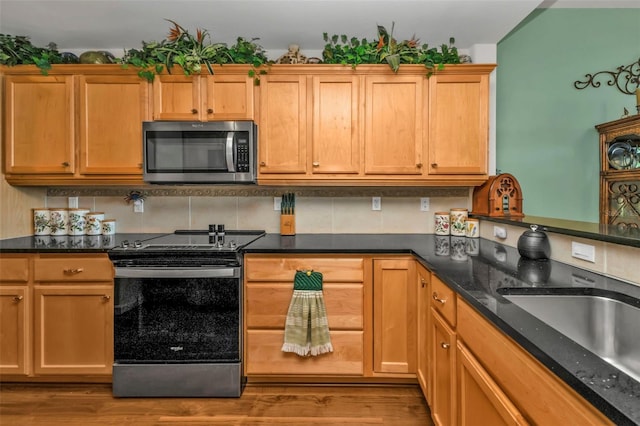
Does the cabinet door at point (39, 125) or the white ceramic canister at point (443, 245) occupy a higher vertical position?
the cabinet door at point (39, 125)

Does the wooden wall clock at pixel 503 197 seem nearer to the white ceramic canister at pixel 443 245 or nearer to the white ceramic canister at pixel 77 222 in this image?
the white ceramic canister at pixel 443 245

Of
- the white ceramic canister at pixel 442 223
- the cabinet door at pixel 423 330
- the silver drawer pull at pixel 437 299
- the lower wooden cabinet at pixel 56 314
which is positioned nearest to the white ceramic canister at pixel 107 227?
the lower wooden cabinet at pixel 56 314

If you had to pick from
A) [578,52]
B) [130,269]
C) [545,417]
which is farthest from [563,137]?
[130,269]

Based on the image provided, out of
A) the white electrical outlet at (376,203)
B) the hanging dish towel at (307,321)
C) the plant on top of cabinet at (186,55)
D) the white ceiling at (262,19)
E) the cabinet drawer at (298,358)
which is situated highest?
the white ceiling at (262,19)

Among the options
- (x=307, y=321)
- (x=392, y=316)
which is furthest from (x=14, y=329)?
(x=392, y=316)

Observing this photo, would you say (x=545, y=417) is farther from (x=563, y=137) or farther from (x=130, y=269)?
(x=563, y=137)

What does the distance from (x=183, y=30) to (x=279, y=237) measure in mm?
1601

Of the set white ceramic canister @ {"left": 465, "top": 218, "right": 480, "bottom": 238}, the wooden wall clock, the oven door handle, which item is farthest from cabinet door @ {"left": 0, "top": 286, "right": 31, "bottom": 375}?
the wooden wall clock

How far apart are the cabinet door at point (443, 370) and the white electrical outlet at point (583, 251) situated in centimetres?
66

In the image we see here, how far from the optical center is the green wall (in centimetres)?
280

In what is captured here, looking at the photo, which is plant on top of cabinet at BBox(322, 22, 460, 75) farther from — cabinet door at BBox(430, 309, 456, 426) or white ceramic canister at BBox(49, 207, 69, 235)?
white ceramic canister at BBox(49, 207, 69, 235)

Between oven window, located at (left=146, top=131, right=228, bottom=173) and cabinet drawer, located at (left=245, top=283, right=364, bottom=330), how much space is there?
0.92 meters

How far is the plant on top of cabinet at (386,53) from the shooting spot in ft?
7.63

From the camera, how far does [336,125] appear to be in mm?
2402
